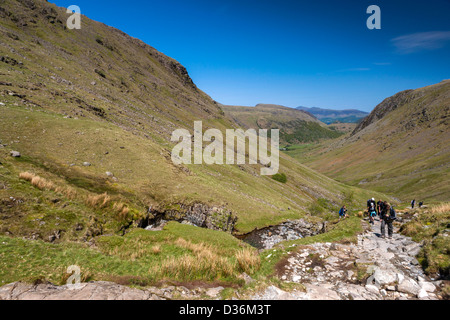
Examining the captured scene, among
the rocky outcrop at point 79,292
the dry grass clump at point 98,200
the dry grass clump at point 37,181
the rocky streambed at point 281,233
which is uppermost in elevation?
the dry grass clump at point 37,181

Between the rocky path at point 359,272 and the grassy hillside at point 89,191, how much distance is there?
3.99m

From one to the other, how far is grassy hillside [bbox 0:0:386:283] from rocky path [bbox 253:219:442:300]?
399 cm

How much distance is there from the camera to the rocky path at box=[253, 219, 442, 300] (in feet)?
37.7

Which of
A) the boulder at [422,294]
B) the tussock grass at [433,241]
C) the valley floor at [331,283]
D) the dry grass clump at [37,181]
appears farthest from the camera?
the dry grass clump at [37,181]

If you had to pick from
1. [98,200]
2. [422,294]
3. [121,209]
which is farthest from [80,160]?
[422,294]

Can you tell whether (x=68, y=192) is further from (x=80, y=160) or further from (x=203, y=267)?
(x=203, y=267)

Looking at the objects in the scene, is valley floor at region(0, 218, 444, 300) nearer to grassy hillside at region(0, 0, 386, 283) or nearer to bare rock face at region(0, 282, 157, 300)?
bare rock face at region(0, 282, 157, 300)

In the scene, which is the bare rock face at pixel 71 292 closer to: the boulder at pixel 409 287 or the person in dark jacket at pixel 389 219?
the boulder at pixel 409 287

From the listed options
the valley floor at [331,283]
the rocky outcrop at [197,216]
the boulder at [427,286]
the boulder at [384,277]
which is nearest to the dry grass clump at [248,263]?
the valley floor at [331,283]

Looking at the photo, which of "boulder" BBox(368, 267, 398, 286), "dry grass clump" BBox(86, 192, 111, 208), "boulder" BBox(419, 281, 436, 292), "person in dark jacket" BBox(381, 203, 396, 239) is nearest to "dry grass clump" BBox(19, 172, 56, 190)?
"dry grass clump" BBox(86, 192, 111, 208)

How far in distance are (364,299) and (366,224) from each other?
17.4 metres

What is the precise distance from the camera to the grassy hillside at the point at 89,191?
1498 centimetres

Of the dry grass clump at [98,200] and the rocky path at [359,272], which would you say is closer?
the rocky path at [359,272]

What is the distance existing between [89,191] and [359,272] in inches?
1070
